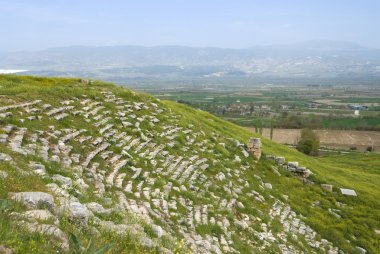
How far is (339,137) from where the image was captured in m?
97.9

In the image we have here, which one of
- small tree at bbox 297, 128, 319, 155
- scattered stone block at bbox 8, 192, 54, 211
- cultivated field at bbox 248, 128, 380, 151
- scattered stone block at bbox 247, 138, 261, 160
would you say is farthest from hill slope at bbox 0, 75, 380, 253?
cultivated field at bbox 248, 128, 380, 151

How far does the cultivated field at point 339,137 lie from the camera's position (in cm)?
8680

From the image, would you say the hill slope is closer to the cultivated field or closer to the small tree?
the small tree

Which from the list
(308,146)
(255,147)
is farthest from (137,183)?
(308,146)

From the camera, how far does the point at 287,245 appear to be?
1562cm

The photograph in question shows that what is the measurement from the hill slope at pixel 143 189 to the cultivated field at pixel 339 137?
203 feet

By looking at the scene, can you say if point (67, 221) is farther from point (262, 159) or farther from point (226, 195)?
point (262, 159)

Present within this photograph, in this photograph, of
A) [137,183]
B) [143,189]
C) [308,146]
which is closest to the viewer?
[143,189]

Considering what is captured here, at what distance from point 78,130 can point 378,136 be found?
9655 cm

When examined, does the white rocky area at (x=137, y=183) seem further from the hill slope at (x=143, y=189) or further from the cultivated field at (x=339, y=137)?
the cultivated field at (x=339, y=137)

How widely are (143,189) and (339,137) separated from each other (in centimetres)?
9290

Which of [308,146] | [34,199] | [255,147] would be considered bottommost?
[308,146]

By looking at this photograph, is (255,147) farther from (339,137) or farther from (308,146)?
(339,137)

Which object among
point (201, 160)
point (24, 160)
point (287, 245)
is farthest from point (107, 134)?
point (287, 245)
